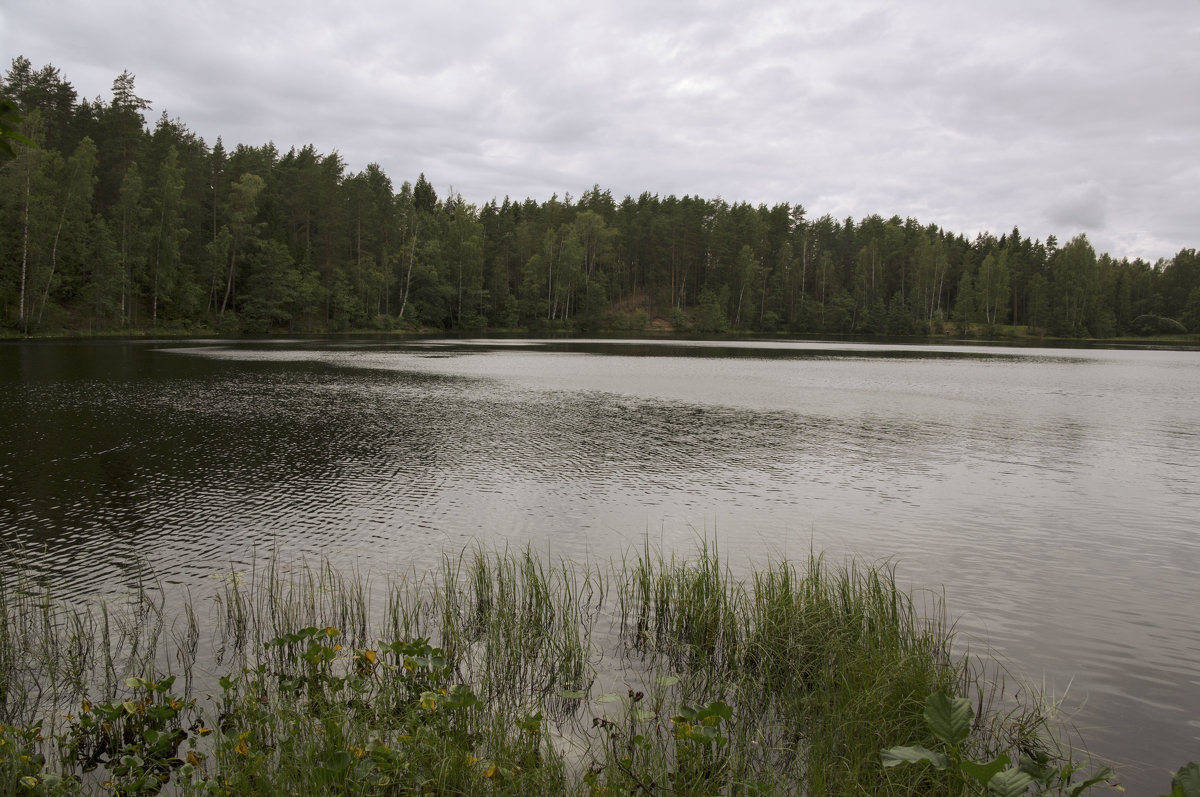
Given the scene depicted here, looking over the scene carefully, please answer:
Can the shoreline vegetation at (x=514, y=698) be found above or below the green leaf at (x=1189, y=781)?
below

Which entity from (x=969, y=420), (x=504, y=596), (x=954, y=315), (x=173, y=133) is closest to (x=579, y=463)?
(x=504, y=596)

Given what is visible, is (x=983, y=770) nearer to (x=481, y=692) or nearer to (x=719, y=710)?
(x=719, y=710)

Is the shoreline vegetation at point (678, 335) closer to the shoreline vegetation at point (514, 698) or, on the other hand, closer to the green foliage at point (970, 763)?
the shoreline vegetation at point (514, 698)

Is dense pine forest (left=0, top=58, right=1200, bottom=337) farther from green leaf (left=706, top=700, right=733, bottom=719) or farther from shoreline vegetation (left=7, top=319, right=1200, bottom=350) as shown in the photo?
green leaf (left=706, top=700, right=733, bottom=719)

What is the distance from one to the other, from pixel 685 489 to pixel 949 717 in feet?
49.0

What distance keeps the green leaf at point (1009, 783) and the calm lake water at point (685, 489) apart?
13.3ft

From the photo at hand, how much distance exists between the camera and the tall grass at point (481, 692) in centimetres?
579

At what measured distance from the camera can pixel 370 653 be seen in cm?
672

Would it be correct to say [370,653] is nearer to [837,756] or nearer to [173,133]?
[837,756]

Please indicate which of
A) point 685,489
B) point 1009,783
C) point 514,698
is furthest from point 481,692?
point 685,489

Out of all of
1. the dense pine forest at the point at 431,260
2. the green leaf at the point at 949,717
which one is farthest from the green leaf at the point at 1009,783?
the dense pine forest at the point at 431,260

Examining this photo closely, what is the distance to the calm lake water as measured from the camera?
445 inches

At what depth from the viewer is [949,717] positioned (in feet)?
16.2

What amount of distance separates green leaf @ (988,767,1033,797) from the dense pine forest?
74668 mm
